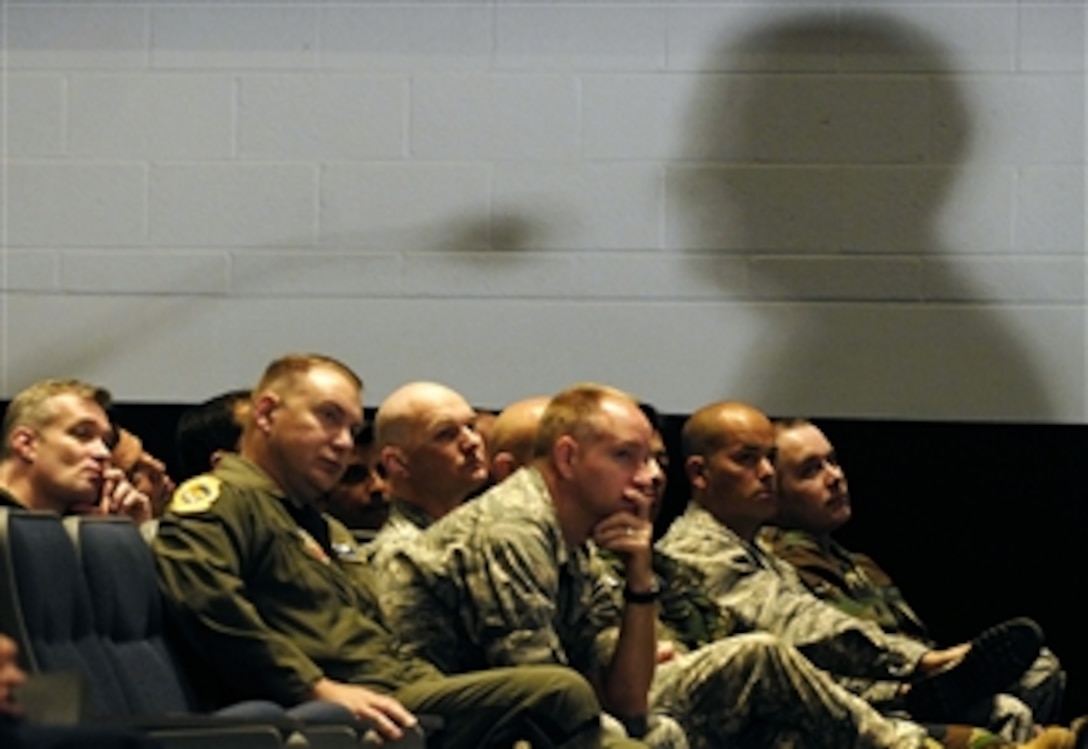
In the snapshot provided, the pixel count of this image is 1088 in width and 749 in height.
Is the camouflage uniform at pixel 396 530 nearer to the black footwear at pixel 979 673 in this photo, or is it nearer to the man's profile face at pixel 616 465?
the man's profile face at pixel 616 465

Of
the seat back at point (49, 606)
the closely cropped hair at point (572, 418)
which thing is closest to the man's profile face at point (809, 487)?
the closely cropped hair at point (572, 418)

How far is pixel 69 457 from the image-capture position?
4.47 meters

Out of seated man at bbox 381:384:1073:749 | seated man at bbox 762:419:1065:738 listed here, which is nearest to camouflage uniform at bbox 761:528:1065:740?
seated man at bbox 762:419:1065:738

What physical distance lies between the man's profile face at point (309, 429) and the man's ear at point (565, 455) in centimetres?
39

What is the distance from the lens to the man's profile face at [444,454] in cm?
514

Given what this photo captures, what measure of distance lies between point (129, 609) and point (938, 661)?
2342mm

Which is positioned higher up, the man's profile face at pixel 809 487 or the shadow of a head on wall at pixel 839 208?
the shadow of a head on wall at pixel 839 208

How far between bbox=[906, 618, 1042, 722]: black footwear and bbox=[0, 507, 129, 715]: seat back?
234 cm

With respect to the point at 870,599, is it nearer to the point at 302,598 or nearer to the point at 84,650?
the point at 302,598

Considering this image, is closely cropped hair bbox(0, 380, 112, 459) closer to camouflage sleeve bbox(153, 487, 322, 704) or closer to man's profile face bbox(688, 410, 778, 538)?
camouflage sleeve bbox(153, 487, 322, 704)

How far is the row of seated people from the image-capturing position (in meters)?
4.10

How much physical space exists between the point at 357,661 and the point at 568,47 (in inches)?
108

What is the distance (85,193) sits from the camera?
6598 mm

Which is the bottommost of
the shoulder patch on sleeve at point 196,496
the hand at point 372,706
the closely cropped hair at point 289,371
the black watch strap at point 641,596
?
the hand at point 372,706
